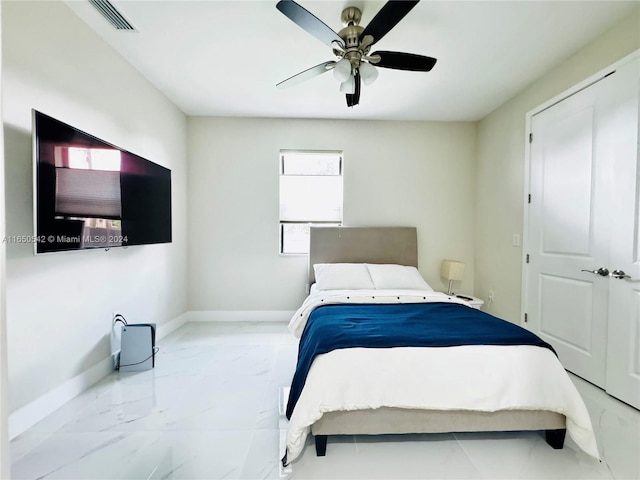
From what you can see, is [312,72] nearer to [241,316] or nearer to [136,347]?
[136,347]

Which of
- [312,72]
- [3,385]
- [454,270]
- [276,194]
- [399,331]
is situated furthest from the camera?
[276,194]

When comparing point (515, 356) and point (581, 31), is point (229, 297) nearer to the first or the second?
point (515, 356)

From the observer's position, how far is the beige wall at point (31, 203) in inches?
69.2

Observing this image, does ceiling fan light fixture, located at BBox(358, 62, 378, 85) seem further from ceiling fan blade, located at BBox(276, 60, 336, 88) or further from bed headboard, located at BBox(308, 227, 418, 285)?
bed headboard, located at BBox(308, 227, 418, 285)

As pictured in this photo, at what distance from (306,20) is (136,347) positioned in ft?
8.99

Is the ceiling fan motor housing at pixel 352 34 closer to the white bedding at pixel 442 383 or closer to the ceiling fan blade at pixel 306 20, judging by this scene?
the ceiling fan blade at pixel 306 20

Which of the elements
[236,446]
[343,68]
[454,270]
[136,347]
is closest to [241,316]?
[136,347]

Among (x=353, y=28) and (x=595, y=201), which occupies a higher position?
(x=353, y=28)

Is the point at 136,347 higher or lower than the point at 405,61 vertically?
lower

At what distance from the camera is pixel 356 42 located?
2.05m

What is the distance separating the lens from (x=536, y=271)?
304 cm

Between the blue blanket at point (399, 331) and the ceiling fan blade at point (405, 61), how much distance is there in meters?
1.78

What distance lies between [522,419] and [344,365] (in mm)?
1022

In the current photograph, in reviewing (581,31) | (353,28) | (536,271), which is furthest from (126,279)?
(581,31)
